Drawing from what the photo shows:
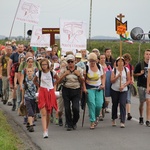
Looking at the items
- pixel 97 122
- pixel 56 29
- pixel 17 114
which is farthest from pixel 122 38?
pixel 56 29

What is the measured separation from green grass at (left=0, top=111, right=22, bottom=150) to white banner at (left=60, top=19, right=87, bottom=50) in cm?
507

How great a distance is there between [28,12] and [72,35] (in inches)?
162

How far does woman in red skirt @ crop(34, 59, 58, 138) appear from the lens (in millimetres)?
11297

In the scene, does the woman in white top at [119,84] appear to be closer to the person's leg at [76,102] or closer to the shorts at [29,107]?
the person's leg at [76,102]

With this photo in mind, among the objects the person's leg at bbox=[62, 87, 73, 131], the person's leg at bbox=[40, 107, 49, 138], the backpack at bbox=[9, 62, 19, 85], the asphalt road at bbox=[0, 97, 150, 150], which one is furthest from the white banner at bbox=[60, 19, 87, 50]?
the person's leg at bbox=[40, 107, 49, 138]

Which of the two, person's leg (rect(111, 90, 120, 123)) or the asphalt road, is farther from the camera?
person's leg (rect(111, 90, 120, 123))

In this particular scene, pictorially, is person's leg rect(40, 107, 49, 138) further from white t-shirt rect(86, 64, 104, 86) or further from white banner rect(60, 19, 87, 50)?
white banner rect(60, 19, 87, 50)

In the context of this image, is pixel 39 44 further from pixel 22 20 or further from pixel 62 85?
pixel 62 85

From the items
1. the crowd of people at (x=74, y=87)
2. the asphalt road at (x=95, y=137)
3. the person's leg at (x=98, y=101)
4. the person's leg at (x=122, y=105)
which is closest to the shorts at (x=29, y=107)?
the crowd of people at (x=74, y=87)

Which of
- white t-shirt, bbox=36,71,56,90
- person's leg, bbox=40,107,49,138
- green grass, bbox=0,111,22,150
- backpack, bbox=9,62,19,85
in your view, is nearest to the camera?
green grass, bbox=0,111,22,150

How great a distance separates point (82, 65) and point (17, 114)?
2.47m

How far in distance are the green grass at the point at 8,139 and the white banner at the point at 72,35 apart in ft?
16.6

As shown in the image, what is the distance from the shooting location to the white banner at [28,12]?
2091 cm

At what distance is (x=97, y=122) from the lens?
12977 mm
